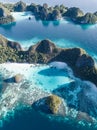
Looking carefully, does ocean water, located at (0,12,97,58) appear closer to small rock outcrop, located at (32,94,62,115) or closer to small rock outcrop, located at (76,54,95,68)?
small rock outcrop, located at (76,54,95,68)

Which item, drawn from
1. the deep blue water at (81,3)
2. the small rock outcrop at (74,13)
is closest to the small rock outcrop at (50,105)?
the small rock outcrop at (74,13)

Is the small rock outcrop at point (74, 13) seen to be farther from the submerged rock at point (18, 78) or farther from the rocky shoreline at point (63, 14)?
the submerged rock at point (18, 78)

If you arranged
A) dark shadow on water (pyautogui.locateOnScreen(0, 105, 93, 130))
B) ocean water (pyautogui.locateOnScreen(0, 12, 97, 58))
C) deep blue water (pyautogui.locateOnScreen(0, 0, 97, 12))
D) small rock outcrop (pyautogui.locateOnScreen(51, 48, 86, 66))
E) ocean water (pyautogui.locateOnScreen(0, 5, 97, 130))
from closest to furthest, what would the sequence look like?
dark shadow on water (pyautogui.locateOnScreen(0, 105, 93, 130))
small rock outcrop (pyautogui.locateOnScreen(51, 48, 86, 66))
ocean water (pyautogui.locateOnScreen(0, 5, 97, 130))
ocean water (pyautogui.locateOnScreen(0, 12, 97, 58))
deep blue water (pyautogui.locateOnScreen(0, 0, 97, 12))

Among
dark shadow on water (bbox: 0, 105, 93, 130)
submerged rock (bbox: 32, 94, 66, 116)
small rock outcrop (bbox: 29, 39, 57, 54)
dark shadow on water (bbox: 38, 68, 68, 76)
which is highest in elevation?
small rock outcrop (bbox: 29, 39, 57, 54)

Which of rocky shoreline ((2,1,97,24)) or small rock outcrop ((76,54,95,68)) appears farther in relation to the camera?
rocky shoreline ((2,1,97,24))

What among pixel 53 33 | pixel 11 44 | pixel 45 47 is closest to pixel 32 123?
pixel 45 47

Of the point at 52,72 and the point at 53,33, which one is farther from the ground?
the point at 53,33

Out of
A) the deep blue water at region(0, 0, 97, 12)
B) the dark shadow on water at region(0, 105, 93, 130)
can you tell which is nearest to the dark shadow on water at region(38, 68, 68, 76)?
the dark shadow on water at region(0, 105, 93, 130)

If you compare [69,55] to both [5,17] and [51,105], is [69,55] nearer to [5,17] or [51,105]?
[51,105]

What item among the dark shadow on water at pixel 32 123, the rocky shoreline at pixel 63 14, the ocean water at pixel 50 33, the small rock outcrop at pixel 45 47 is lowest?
the dark shadow on water at pixel 32 123

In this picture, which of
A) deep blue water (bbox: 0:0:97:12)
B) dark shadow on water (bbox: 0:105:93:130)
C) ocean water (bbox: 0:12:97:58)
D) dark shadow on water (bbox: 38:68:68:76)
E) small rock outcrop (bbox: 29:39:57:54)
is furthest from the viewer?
deep blue water (bbox: 0:0:97:12)

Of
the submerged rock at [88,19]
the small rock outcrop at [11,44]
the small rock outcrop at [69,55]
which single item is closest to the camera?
the small rock outcrop at [69,55]
